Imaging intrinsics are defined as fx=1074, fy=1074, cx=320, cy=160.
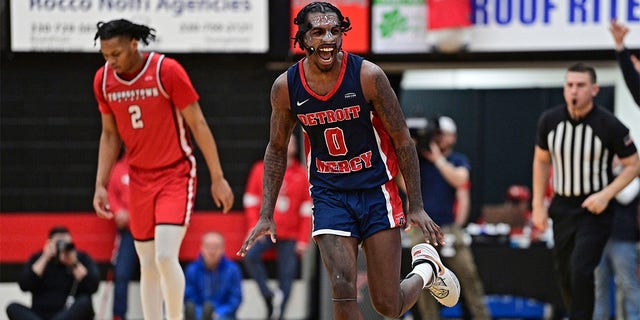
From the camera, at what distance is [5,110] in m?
11.4

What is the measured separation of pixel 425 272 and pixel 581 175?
6.75 ft

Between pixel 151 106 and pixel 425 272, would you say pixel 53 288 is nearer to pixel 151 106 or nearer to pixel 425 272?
pixel 151 106

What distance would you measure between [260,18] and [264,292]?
2.83 meters

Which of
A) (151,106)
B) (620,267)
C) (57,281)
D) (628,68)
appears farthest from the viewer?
(57,281)

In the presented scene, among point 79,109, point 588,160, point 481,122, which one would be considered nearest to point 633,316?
point 588,160

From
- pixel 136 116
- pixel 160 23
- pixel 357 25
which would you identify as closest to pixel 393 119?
pixel 136 116

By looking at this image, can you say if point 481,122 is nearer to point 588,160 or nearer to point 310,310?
point 310,310

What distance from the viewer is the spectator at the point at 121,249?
10.7 meters

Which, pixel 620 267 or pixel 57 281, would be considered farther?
pixel 57 281

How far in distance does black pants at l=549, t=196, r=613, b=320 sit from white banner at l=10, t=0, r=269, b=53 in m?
4.33

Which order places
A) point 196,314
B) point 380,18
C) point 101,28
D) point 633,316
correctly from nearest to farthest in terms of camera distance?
point 101,28, point 633,316, point 196,314, point 380,18

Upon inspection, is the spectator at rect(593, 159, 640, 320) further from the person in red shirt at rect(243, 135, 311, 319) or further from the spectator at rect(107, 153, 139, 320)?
the spectator at rect(107, 153, 139, 320)

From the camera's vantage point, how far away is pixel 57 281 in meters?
9.45

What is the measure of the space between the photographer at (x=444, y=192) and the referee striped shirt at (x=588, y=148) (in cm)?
216
